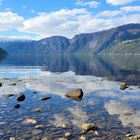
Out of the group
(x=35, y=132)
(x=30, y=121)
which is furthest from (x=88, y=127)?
(x=30, y=121)

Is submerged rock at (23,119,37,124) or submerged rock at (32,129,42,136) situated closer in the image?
submerged rock at (32,129,42,136)

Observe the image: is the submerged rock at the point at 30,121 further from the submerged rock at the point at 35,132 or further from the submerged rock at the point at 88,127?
the submerged rock at the point at 88,127

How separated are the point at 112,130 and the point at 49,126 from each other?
6848mm

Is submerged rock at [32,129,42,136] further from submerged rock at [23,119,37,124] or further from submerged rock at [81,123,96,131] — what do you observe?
submerged rock at [81,123,96,131]

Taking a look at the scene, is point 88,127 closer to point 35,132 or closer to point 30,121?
point 35,132

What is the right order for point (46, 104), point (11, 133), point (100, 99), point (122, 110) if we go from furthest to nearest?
point (100, 99) → point (46, 104) → point (122, 110) → point (11, 133)

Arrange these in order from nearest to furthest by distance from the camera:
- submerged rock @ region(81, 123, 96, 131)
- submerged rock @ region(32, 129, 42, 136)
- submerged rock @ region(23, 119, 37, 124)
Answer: submerged rock @ region(32, 129, 42, 136), submerged rock @ region(81, 123, 96, 131), submerged rock @ region(23, 119, 37, 124)

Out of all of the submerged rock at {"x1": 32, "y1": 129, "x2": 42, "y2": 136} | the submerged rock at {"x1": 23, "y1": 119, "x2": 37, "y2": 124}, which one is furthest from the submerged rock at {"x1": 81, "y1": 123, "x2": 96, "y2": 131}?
the submerged rock at {"x1": 23, "y1": 119, "x2": 37, "y2": 124}

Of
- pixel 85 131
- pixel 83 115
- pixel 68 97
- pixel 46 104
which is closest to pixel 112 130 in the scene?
pixel 85 131

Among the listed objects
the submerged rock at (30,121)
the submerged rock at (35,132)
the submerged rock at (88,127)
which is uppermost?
the submerged rock at (88,127)

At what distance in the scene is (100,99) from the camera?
4603cm

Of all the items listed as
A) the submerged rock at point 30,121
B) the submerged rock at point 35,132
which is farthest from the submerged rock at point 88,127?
the submerged rock at point 30,121

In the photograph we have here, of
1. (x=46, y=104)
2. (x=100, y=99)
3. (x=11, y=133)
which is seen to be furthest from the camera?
(x=100, y=99)

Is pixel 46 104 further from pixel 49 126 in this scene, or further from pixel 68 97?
pixel 49 126
